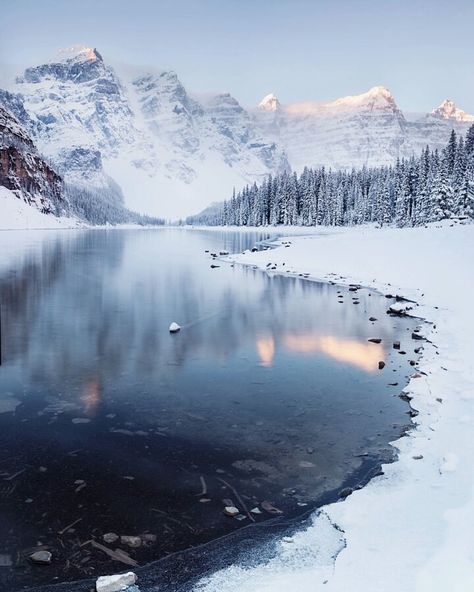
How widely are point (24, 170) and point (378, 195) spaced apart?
120m

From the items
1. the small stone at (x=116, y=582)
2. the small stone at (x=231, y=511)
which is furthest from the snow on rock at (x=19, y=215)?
the small stone at (x=116, y=582)

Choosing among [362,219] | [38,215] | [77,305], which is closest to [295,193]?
[362,219]

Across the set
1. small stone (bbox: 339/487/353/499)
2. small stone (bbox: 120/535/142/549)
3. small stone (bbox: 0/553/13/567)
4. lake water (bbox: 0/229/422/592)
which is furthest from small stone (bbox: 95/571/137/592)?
small stone (bbox: 339/487/353/499)

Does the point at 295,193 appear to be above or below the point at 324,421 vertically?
above

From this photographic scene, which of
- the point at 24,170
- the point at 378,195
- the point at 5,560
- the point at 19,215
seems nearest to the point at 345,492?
the point at 5,560

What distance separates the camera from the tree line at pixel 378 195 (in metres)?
74.4

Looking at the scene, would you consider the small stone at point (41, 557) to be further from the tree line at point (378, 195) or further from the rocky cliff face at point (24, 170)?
the rocky cliff face at point (24, 170)

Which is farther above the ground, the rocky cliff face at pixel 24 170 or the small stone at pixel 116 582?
the rocky cliff face at pixel 24 170

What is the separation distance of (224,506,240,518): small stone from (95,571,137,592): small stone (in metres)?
1.78

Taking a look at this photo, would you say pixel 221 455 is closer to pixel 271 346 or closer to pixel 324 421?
pixel 324 421

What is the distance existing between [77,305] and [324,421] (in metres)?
16.1

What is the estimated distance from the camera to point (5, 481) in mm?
7789

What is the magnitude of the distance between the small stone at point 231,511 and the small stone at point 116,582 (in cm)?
178

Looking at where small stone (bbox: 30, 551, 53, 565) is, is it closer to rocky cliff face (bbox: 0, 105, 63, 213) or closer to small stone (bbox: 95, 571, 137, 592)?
small stone (bbox: 95, 571, 137, 592)
